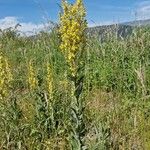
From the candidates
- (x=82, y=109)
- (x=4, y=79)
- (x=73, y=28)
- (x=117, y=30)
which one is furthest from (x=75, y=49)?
(x=117, y=30)

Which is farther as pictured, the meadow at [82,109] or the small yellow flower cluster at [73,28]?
the meadow at [82,109]

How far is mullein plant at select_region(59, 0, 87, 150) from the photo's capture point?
4676 millimetres

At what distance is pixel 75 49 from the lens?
470 centimetres

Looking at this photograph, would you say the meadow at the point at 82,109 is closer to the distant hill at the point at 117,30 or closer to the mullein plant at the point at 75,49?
the mullein plant at the point at 75,49

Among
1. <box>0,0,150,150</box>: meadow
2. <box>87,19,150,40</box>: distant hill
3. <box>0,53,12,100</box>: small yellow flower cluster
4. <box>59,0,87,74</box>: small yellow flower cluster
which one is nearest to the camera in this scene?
<box>59,0,87,74</box>: small yellow flower cluster

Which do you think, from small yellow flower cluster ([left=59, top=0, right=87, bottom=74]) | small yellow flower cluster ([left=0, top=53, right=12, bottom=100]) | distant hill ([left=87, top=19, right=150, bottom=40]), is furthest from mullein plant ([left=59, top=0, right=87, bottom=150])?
distant hill ([left=87, top=19, right=150, bottom=40])

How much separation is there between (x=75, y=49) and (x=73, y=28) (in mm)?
222

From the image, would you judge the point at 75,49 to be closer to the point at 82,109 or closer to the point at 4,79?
the point at 82,109

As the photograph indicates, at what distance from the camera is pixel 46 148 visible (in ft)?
18.0

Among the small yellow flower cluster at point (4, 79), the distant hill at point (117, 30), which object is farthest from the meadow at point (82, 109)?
the distant hill at point (117, 30)

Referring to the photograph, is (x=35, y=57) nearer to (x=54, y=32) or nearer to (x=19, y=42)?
(x=54, y=32)

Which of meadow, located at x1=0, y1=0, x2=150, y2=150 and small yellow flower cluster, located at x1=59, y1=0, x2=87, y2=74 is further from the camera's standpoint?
meadow, located at x1=0, y1=0, x2=150, y2=150

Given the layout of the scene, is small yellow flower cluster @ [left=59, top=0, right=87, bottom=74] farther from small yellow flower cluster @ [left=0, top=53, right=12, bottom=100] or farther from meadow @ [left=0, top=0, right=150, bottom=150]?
small yellow flower cluster @ [left=0, top=53, right=12, bottom=100]

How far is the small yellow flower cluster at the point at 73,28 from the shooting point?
4.66 metres
